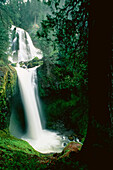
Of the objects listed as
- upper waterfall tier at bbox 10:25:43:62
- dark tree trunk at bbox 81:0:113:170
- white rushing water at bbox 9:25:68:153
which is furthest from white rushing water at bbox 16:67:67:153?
upper waterfall tier at bbox 10:25:43:62

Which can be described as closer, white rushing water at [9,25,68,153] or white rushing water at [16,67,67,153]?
white rushing water at [9,25,68,153]

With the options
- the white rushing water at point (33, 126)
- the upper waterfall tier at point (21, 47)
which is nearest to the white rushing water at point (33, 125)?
the white rushing water at point (33, 126)

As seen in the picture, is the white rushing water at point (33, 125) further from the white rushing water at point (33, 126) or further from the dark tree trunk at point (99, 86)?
the dark tree trunk at point (99, 86)

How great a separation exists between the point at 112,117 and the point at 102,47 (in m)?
1.32

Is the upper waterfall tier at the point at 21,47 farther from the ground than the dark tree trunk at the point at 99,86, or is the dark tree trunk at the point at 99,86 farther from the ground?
the upper waterfall tier at the point at 21,47

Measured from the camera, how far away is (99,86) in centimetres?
197

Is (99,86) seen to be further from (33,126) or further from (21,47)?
(21,47)

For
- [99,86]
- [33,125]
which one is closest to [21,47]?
[33,125]

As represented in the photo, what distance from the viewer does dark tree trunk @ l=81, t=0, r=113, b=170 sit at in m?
1.85

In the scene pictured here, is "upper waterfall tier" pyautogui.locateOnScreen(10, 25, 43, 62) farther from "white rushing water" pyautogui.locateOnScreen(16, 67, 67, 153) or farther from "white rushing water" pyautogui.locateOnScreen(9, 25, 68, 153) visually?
"white rushing water" pyautogui.locateOnScreen(16, 67, 67, 153)

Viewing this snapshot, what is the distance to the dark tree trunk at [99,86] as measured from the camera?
1.85 m

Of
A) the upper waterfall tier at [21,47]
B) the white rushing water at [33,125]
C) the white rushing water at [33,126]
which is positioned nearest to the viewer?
the white rushing water at [33,126]

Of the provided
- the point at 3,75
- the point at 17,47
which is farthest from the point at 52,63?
the point at 17,47

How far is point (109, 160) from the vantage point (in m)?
1.78
